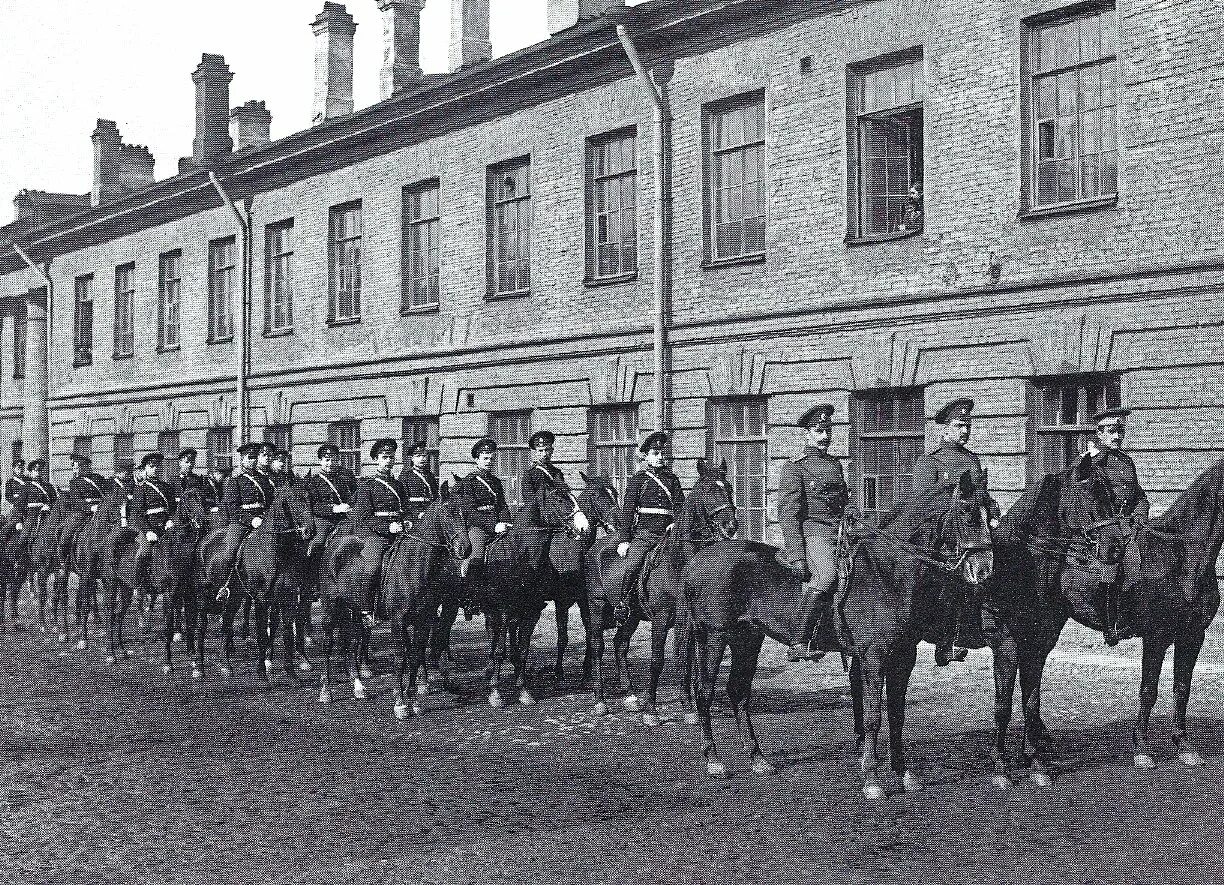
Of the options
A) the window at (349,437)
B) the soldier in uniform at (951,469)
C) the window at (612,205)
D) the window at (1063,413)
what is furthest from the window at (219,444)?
the soldier in uniform at (951,469)

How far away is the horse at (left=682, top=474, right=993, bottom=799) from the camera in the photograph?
7727mm

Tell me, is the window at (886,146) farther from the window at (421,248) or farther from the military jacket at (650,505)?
the window at (421,248)

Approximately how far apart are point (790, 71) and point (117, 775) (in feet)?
40.2

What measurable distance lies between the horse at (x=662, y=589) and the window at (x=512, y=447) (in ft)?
32.0

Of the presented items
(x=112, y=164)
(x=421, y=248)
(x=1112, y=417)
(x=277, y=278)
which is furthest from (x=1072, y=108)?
(x=112, y=164)

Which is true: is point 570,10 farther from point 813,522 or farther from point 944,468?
point 944,468

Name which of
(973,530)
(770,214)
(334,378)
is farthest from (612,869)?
(334,378)

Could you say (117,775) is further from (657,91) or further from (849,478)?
(657,91)

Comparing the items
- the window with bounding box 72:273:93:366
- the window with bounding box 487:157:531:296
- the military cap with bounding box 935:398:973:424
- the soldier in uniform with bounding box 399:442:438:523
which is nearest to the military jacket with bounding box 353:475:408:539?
the soldier in uniform with bounding box 399:442:438:523

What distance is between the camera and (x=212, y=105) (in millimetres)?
30375

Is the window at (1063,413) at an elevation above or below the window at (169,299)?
below

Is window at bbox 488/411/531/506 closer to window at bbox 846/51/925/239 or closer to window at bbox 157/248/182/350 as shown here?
window at bbox 846/51/925/239

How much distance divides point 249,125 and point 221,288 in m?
4.05

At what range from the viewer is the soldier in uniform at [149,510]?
14484 mm
